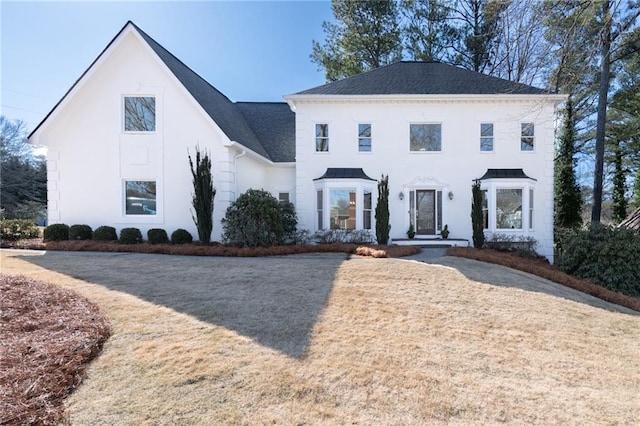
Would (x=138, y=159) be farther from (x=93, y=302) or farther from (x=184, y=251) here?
(x=93, y=302)

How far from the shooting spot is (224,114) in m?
15.3

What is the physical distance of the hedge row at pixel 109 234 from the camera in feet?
41.1

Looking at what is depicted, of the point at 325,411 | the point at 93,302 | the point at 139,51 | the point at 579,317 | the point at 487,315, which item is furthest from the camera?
the point at 139,51

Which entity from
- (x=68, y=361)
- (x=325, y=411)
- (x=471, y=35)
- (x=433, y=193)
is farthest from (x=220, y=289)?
(x=471, y=35)

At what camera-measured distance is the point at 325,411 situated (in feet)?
9.87

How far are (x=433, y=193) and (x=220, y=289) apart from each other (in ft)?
36.6

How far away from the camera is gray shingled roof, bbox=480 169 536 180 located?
46.8 ft

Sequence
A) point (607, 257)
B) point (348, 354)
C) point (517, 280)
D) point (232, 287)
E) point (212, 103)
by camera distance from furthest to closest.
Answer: point (212, 103), point (607, 257), point (517, 280), point (232, 287), point (348, 354)

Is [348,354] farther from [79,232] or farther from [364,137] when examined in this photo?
[79,232]

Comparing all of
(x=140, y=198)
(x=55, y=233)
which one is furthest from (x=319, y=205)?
(x=55, y=233)

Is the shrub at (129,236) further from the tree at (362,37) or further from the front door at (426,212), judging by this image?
the tree at (362,37)

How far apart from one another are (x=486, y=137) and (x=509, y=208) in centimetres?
317

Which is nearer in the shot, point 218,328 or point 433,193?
point 218,328

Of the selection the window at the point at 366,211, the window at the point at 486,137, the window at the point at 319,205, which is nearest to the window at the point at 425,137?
the window at the point at 486,137
